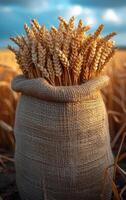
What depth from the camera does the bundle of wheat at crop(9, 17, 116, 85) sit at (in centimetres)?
153

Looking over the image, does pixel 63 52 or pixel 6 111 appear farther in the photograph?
pixel 6 111

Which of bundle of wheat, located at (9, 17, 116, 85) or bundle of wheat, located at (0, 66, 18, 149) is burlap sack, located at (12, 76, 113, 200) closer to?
bundle of wheat, located at (9, 17, 116, 85)

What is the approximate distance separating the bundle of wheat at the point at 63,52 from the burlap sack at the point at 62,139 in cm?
5

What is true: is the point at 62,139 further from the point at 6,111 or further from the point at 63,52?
the point at 6,111

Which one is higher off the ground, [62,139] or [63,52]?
[63,52]

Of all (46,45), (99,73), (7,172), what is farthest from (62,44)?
(7,172)

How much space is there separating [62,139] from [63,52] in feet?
1.06

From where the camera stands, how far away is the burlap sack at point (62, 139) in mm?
1544

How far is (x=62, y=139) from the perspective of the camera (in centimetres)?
155

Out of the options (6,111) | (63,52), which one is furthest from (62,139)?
(6,111)

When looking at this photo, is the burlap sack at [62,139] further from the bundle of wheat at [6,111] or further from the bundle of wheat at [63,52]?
the bundle of wheat at [6,111]

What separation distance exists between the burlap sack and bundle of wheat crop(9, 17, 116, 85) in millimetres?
49

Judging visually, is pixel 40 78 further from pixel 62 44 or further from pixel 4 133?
pixel 4 133

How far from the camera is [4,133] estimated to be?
9.54ft
